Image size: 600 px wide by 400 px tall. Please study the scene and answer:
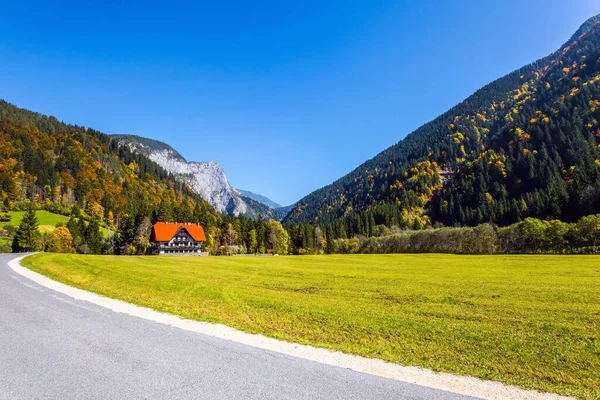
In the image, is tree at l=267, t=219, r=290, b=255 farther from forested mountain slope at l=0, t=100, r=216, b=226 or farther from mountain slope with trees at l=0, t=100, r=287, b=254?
forested mountain slope at l=0, t=100, r=216, b=226

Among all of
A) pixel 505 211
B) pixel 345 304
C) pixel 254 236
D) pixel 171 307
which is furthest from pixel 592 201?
pixel 171 307

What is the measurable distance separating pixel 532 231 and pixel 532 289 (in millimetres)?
85770

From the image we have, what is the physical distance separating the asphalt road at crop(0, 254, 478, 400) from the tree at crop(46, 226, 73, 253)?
99.3 m

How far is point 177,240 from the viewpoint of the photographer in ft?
365

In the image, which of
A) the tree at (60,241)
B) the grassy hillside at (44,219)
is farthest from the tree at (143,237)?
the grassy hillside at (44,219)

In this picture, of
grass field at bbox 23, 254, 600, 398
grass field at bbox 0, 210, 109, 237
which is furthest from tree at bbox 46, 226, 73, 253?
grass field at bbox 23, 254, 600, 398

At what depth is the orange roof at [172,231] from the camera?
11012 centimetres

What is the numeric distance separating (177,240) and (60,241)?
109ft

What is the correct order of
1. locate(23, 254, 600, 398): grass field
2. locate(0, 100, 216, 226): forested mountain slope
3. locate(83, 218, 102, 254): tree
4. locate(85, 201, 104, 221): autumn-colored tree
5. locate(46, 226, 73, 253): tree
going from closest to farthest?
1. locate(23, 254, 600, 398): grass field
2. locate(46, 226, 73, 253): tree
3. locate(83, 218, 102, 254): tree
4. locate(0, 100, 216, 226): forested mountain slope
5. locate(85, 201, 104, 221): autumn-colored tree

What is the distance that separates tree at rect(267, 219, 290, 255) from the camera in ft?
414

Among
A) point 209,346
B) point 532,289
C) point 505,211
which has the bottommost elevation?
point 532,289

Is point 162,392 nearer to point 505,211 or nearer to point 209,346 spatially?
point 209,346

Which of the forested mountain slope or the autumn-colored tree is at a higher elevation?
the forested mountain slope

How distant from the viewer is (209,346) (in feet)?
34.7
